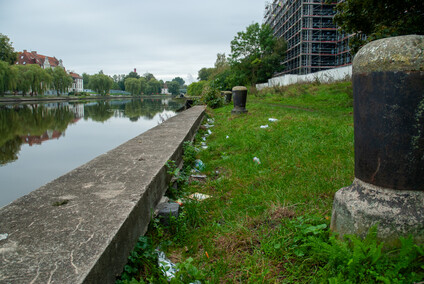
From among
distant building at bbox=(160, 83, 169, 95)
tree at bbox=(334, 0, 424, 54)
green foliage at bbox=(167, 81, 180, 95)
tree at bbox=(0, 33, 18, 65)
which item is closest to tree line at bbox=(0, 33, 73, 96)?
tree at bbox=(0, 33, 18, 65)

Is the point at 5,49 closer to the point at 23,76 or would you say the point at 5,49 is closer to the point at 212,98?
the point at 23,76

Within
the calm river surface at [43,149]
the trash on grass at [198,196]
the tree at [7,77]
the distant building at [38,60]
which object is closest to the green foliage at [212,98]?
the calm river surface at [43,149]

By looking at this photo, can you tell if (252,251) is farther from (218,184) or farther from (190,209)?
(218,184)

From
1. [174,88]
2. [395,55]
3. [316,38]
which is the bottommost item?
[395,55]

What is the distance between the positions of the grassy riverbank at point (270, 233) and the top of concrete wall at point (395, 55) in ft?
3.33

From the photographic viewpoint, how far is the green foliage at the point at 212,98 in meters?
18.2

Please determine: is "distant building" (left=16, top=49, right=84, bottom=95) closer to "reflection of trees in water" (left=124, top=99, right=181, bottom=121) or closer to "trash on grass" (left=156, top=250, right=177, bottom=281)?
"reflection of trees in water" (left=124, top=99, right=181, bottom=121)

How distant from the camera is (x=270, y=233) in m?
2.19

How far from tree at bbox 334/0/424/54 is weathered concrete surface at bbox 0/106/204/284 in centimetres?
807

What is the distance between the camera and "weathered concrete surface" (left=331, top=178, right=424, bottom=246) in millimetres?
1671

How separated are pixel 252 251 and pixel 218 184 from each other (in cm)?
154

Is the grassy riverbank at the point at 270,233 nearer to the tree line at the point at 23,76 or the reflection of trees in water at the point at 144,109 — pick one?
the reflection of trees in water at the point at 144,109

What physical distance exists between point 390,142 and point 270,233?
42.0 inches

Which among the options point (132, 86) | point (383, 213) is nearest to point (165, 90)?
point (132, 86)
